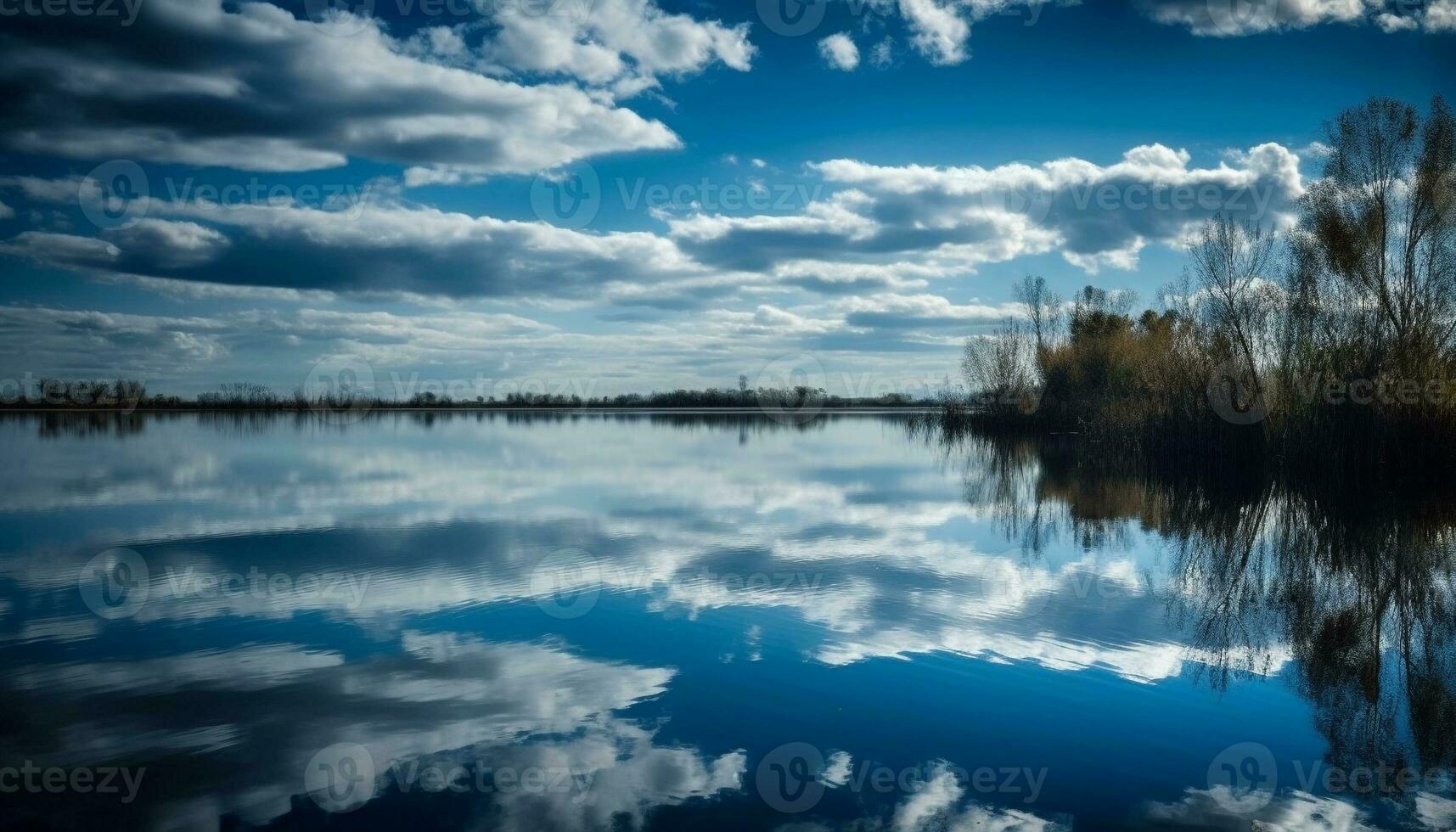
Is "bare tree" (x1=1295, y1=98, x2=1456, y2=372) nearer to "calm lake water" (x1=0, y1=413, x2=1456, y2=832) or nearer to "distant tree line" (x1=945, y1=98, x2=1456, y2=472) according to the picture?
"distant tree line" (x1=945, y1=98, x2=1456, y2=472)

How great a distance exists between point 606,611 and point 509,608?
68cm

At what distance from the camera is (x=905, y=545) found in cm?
867

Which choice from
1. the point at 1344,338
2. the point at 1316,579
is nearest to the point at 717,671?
the point at 1316,579

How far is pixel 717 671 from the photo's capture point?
15.5ft

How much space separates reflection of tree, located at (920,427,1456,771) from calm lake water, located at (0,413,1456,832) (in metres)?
0.04

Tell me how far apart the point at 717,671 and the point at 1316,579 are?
5.84 metres

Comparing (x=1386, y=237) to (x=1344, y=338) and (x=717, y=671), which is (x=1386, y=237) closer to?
(x=1344, y=338)

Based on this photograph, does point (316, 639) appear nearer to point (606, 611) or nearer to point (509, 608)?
point (509, 608)

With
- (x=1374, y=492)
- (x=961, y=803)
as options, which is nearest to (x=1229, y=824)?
(x=961, y=803)

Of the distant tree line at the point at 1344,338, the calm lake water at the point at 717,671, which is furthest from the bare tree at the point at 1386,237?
the calm lake water at the point at 717,671

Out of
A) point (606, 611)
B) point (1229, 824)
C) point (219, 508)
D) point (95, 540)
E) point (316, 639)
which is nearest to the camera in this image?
point (1229, 824)

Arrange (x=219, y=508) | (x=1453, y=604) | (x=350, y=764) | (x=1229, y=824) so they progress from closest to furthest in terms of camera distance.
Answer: (x=1229, y=824) < (x=350, y=764) < (x=1453, y=604) < (x=219, y=508)

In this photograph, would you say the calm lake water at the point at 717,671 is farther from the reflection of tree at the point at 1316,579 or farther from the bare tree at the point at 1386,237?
the bare tree at the point at 1386,237

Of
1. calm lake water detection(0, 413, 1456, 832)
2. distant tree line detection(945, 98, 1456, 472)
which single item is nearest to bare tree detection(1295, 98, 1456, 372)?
distant tree line detection(945, 98, 1456, 472)
